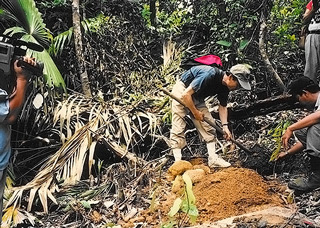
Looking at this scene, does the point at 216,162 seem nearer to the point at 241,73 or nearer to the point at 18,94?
the point at 241,73

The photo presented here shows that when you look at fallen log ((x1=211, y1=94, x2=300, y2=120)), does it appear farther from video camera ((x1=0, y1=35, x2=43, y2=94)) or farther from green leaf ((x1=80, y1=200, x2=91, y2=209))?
video camera ((x1=0, y1=35, x2=43, y2=94))

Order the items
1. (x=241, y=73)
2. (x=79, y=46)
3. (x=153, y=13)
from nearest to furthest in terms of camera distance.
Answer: (x=241, y=73) < (x=79, y=46) < (x=153, y=13)

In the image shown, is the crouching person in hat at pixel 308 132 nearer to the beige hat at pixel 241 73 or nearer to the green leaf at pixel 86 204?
the beige hat at pixel 241 73

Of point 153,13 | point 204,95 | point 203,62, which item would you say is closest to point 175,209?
point 204,95

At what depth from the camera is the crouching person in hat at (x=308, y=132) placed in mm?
3979

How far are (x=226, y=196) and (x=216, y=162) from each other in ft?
2.91

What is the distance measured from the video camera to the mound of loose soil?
1879mm

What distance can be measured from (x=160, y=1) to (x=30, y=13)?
12.9 ft

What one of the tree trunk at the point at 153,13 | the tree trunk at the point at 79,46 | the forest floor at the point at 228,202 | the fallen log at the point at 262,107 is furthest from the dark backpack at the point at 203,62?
the tree trunk at the point at 153,13

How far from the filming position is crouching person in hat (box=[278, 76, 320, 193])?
13.1 ft

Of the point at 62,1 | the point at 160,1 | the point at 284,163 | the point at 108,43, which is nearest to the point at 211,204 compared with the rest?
the point at 284,163

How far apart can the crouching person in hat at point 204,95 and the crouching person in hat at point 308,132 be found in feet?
2.31

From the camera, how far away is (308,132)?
13.6 ft

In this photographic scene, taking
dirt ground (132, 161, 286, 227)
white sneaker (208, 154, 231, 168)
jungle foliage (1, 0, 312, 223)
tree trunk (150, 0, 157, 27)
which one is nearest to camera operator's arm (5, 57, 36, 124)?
dirt ground (132, 161, 286, 227)
